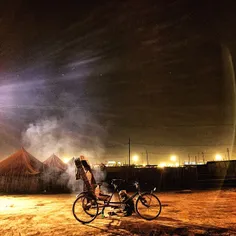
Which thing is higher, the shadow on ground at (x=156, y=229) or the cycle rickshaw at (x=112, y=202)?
the cycle rickshaw at (x=112, y=202)

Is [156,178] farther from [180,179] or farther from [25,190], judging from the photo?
[25,190]

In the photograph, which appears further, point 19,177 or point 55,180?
point 55,180

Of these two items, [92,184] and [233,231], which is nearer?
[233,231]

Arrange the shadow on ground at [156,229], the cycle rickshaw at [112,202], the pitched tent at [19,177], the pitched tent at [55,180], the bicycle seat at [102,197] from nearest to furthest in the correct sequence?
the shadow on ground at [156,229], the cycle rickshaw at [112,202], the bicycle seat at [102,197], the pitched tent at [19,177], the pitched tent at [55,180]

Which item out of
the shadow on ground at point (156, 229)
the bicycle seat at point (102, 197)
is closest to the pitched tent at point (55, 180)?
the bicycle seat at point (102, 197)

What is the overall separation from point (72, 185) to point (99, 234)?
50.2 feet

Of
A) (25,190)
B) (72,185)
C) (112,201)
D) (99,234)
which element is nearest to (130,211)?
(112,201)

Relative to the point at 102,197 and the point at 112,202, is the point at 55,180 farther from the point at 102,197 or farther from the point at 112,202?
the point at 112,202

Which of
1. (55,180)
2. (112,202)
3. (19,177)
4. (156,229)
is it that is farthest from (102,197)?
(19,177)

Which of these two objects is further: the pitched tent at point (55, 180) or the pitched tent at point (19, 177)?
the pitched tent at point (55, 180)

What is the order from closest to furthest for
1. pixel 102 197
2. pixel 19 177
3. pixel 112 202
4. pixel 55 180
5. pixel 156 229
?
pixel 156 229 → pixel 112 202 → pixel 102 197 → pixel 19 177 → pixel 55 180

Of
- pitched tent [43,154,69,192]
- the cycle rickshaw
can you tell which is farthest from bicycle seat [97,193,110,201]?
pitched tent [43,154,69,192]

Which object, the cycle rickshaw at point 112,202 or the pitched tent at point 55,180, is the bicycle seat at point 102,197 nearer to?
the cycle rickshaw at point 112,202

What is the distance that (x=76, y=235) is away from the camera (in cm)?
566
